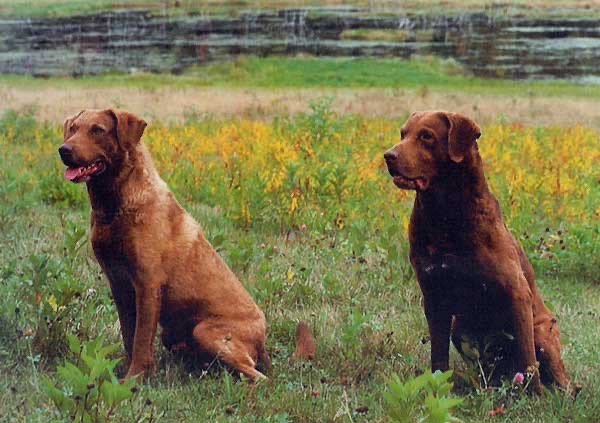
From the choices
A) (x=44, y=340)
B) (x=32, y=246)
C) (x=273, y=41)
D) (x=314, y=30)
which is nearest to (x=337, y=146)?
(x=32, y=246)

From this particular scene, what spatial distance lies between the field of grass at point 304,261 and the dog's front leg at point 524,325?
0.16 m

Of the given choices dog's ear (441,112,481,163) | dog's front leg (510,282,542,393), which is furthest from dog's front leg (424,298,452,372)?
dog's ear (441,112,481,163)

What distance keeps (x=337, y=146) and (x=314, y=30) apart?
427 inches

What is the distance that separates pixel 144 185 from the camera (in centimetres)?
501

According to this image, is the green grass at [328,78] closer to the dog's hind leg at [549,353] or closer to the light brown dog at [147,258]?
the dog's hind leg at [549,353]

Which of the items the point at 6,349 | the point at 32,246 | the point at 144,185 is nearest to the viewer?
the point at 144,185

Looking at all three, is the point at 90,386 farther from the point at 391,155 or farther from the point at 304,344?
the point at 304,344

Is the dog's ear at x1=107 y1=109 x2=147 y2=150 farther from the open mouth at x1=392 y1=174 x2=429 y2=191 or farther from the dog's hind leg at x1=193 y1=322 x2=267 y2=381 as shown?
the open mouth at x1=392 y1=174 x2=429 y2=191

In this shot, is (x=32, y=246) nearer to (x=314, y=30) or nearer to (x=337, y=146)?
(x=337, y=146)

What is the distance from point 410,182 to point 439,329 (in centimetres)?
79

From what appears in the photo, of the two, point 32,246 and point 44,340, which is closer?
point 44,340

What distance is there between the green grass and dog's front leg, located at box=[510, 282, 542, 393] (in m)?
14.0

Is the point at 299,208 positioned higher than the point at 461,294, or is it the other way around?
the point at 461,294

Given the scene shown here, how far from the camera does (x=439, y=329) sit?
4.80m
